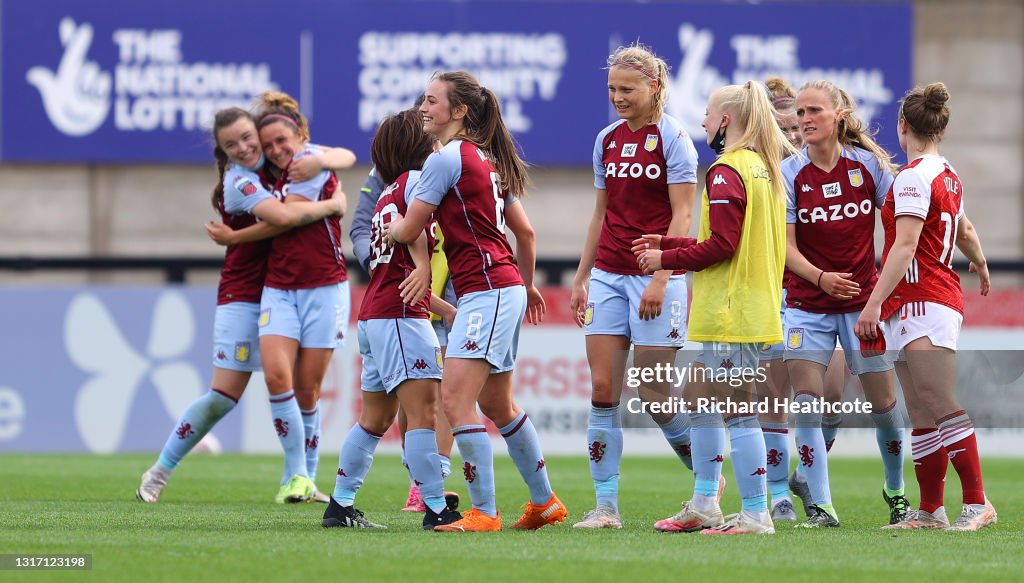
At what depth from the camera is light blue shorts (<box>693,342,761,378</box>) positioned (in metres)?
5.93

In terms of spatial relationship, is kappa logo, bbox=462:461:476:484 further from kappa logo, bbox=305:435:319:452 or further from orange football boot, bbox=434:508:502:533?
kappa logo, bbox=305:435:319:452

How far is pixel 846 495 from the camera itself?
8.87m

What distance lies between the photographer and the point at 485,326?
234 inches

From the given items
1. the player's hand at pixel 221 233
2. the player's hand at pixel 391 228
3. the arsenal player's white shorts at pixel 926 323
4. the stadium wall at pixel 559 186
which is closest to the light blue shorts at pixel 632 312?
the arsenal player's white shorts at pixel 926 323

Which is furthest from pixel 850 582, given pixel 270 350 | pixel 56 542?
pixel 270 350

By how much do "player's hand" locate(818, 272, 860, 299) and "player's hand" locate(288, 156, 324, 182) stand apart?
2.87 meters

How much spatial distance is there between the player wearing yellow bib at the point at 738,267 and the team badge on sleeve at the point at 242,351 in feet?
9.45

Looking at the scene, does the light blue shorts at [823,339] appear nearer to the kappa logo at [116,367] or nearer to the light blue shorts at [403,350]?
the light blue shorts at [403,350]

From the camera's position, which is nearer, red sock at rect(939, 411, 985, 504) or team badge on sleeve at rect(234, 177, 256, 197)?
red sock at rect(939, 411, 985, 504)

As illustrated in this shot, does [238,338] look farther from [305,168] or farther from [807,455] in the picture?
[807,455]

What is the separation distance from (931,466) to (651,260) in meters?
1.69

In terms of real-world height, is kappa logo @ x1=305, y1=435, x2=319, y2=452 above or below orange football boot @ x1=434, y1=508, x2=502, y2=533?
above

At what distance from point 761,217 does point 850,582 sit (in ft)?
5.69

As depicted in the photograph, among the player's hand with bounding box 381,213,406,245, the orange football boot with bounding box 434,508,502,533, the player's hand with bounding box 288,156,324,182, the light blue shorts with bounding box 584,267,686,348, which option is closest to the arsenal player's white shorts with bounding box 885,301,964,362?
the light blue shorts with bounding box 584,267,686,348
